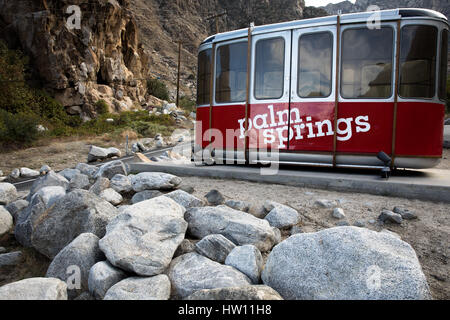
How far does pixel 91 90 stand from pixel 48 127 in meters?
6.54

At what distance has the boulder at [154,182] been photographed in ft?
17.4

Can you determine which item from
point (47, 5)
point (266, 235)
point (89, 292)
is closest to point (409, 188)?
point (266, 235)

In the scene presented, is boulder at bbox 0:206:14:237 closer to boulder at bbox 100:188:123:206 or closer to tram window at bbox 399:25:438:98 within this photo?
boulder at bbox 100:188:123:206

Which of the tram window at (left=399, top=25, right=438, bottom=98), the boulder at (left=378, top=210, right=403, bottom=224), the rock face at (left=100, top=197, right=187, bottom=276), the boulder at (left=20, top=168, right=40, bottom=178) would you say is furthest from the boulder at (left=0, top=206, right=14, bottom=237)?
the tram window at (left=399, top=25, right=438, bottom=98)

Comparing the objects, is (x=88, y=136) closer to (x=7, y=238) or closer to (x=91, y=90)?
(x=91, y=90)

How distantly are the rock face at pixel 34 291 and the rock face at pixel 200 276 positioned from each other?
96 centimetres

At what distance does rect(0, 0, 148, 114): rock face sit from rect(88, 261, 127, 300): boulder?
25523 mm

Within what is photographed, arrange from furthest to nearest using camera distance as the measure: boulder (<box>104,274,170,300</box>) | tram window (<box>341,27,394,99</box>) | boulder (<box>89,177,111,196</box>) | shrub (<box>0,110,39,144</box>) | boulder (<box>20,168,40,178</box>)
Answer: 1. shrub (<box>0,110,39,144</box>)
2. boulder (<box>20,168,40,178</box>)
3. tram window (<box>341,27,394,99</box>)
4. boulder (<box>89,177,111,196</box>)
5. boulder (<box>104,274,170,300</box>)

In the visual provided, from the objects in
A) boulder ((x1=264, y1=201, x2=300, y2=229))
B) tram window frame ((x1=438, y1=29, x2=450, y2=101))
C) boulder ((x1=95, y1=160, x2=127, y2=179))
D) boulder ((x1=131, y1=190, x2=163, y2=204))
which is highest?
tram window frame ((x1=438, y1=29, x2=450, y2=101))

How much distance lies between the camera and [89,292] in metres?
2.88

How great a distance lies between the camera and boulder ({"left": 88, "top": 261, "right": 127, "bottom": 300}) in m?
2.76

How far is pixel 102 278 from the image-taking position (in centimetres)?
279

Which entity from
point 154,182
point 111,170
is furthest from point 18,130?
point 154,182

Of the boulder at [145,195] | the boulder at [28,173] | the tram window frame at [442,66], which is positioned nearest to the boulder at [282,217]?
the boulder at [145,195]
